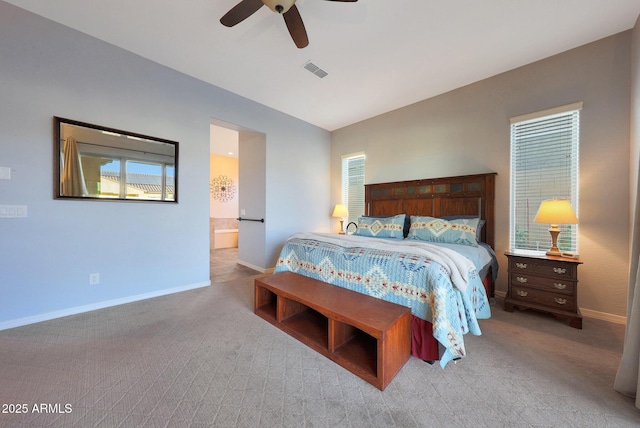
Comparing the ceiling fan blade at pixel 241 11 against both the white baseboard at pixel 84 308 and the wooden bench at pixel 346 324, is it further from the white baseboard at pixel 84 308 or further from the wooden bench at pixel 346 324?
the white baseboard at pixel 84 308

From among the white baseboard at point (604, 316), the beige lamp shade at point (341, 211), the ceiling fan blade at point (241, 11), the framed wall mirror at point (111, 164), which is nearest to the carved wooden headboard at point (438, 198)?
the beige lamp shade at point (341, 211)

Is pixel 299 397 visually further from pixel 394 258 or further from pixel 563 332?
pixel 563 332

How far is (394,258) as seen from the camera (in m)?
1.88

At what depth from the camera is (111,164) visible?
8.23ft

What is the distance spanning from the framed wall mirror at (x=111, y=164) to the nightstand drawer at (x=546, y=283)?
4083 mm

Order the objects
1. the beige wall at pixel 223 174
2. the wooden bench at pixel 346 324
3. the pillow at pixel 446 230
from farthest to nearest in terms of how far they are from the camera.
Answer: the beige wall at pixel 223 174 < the pillow at pixel 446 230 < the wooden bench at pixel 346 324

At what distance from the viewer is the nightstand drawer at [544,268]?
2.15 m

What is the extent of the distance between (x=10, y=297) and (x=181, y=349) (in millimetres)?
1738

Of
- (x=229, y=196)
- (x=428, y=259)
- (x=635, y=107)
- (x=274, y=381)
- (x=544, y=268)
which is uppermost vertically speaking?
(x=635, y=107)

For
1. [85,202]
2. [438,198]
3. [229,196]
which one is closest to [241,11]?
[85,202]

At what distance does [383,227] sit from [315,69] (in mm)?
2261

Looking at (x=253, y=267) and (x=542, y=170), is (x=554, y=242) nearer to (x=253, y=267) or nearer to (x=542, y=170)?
(x=542, y=170)

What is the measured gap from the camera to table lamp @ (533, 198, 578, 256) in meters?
2.19

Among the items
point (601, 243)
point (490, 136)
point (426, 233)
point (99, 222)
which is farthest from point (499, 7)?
point (99, 222)
